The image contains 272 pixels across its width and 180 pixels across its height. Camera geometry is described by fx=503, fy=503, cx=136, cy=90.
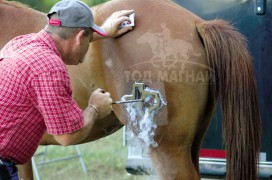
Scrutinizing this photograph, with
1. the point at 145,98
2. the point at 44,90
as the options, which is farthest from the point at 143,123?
the point at 44,90

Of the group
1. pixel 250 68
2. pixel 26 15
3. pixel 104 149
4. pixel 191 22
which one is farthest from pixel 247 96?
pixel 104 149

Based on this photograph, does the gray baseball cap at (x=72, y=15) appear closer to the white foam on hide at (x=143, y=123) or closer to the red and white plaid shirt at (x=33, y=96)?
the red and white plaid shirt at (x=33, y=96)

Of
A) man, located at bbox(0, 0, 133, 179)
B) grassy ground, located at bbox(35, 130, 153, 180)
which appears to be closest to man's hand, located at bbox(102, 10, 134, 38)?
man, located at bbox(0, 0, 133, 179)

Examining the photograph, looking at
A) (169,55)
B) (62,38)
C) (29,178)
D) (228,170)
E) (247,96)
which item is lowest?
(29,178)

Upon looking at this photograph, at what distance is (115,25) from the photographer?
3.08 m

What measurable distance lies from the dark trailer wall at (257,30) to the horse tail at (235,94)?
954 mm

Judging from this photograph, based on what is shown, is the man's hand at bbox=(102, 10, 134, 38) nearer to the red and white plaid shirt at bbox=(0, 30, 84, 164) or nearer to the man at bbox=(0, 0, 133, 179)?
the man at bbox=(0, 0, 133, 179)

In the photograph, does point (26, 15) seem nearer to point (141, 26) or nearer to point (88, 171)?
point (141, 26)

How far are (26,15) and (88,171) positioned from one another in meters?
3.29

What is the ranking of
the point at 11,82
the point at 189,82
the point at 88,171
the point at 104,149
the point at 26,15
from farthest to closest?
1. the point at 104,149
2. the point at 88,171
3. the point at 26,15
4. the point at 189,82
5. the point at 11,82

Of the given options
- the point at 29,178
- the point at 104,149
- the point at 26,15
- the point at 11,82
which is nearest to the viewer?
the point at 11,82

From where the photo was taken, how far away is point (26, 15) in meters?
3.71

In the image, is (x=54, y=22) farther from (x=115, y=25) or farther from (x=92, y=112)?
(x=115, y=25)

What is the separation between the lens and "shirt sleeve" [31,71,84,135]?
2215 millimetres
